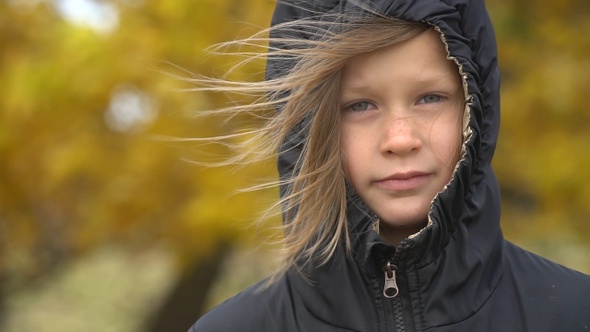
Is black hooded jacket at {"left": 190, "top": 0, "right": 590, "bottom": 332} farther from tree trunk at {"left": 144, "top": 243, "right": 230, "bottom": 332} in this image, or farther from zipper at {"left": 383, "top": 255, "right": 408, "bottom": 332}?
tree trunk at {"left": 144, "top": 243, "right": 230, "bottom": 332}

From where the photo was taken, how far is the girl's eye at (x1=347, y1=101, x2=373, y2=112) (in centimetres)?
237

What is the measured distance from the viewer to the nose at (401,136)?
89.4 inches

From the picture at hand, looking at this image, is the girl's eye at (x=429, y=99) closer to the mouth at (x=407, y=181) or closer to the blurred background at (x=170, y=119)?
the mouth at (x=407, y=181)

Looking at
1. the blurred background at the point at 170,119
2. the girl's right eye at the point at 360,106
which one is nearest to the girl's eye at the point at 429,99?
the girl's right eye at the point at 360,106

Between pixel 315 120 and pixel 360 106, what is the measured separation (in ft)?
0.35

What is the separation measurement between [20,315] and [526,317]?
9939mm

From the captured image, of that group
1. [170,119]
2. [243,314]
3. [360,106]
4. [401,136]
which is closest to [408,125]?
[401,136]

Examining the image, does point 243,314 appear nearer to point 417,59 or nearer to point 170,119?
point 417,59

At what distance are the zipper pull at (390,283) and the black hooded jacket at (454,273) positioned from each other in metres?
0.01

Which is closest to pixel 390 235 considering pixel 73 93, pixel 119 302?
pixel 73 93

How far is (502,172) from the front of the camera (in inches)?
206

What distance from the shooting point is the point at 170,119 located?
4.98m

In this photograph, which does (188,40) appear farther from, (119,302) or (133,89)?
(119,302)

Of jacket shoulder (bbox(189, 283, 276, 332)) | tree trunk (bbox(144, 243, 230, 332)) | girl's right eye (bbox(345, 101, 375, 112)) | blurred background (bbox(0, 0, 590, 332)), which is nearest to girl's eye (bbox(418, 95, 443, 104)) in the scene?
girl's right eye (bbox(345, 101, 375, 112))
